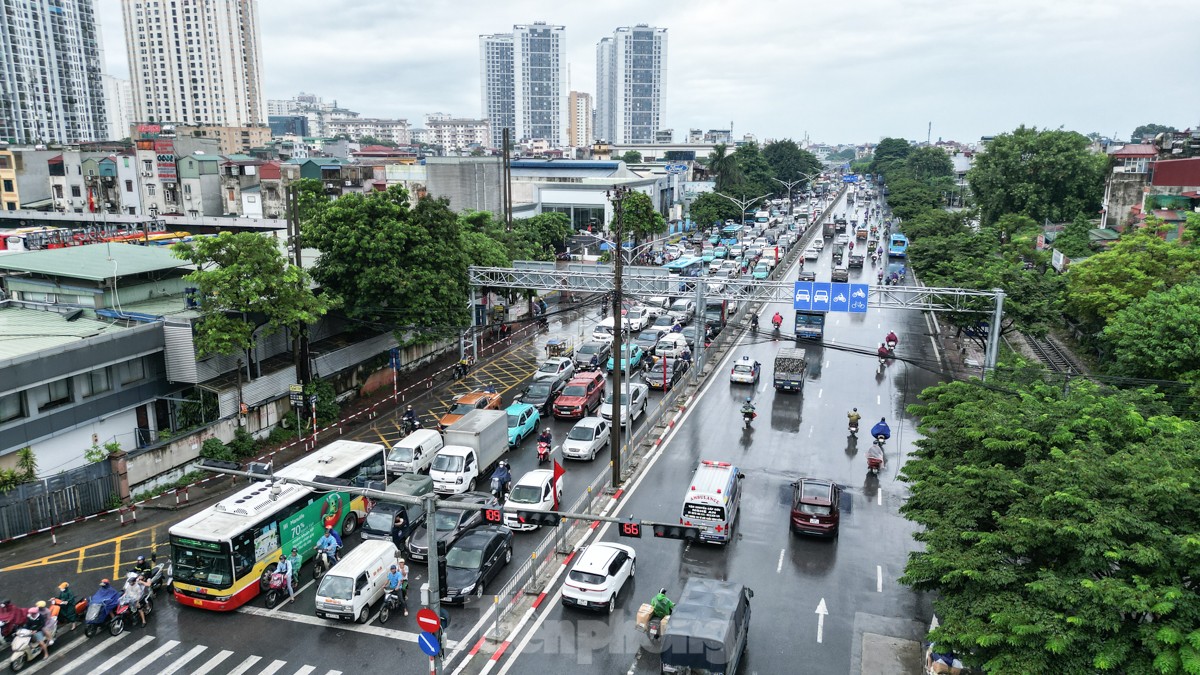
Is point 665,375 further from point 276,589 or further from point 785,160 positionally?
point 785,160

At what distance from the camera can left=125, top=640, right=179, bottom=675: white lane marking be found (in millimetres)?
18719

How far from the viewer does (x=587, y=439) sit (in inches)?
1276

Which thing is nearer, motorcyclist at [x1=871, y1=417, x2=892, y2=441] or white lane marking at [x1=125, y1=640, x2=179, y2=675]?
white lane marking at [x1=125, y1=640, x2=179, y2=675]

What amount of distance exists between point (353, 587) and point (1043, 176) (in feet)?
279

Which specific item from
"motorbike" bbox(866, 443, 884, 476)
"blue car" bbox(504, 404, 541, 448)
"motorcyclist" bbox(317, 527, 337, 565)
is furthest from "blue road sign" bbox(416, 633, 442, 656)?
"motorbike" bbox(866, 443, 884, 476)

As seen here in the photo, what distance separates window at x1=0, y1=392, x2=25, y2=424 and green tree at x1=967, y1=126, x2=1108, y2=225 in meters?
86.3

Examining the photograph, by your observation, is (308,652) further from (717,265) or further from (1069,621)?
(717,265)

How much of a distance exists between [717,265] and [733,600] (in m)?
56.1

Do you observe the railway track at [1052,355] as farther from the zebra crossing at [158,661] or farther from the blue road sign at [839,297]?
the zebra crossing at [158,661]

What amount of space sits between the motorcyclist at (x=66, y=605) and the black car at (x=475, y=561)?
9.75m

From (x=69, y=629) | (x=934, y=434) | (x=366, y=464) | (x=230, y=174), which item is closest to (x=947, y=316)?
(x=934, y=434)

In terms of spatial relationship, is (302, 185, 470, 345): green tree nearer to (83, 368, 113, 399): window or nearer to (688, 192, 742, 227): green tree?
(83, 368, 113, 399): window

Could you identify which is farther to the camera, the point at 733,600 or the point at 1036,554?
the point at 733,600

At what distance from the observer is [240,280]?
102 feet
